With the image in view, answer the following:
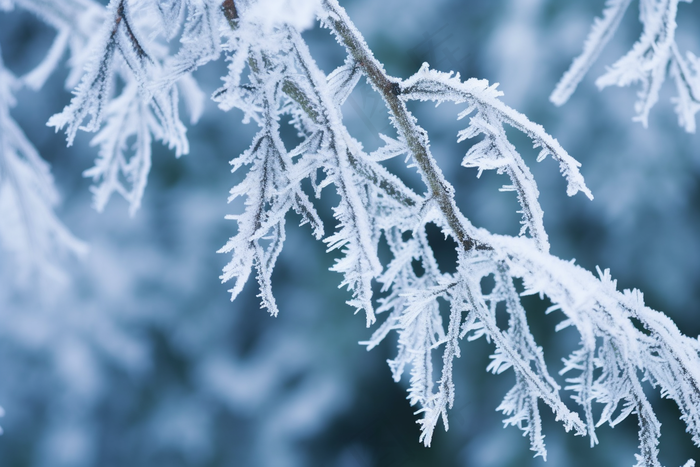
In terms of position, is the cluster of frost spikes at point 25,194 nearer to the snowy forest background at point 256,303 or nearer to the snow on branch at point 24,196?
the snow on branch at point 24,196

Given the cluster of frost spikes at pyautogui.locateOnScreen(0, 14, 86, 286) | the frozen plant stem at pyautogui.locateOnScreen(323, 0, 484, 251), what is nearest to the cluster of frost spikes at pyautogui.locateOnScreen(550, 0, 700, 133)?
the frozen plant stem at pyautogui.locateOnScreen(323, 0, 484, 251)

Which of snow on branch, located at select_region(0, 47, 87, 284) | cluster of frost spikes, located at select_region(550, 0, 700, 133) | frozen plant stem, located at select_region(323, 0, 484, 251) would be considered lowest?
frozen plant stem, located at select_region(323, 0, 484, 251)

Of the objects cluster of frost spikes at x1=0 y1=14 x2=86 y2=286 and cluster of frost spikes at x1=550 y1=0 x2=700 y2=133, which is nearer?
cluster of frost spikes at x1=550 y1=0 x2=700 y2=133

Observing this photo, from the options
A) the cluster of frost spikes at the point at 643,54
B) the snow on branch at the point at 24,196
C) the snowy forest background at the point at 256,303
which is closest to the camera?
the cluster of frost spikes at the point at 643,54

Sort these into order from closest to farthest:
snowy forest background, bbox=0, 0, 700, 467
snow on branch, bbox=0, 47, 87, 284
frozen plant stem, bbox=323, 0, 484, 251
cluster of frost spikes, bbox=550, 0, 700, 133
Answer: frozen plant stem, bbox=323, 0, 484, 251
cluster of frost spikes, bbox=550, 0, 700, 133
snow on branch, bbox=0, 47, 87, 284
snowy forest background, bbox=0, 0, 700, 467

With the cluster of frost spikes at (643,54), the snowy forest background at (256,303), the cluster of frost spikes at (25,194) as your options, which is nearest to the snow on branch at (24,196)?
the cluster of frost spikes at (25,194)

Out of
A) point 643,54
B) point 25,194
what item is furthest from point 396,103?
point 25,194

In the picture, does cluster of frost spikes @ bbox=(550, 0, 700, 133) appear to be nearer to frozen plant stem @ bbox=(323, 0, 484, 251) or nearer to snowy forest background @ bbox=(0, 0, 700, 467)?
frozen plant stem @ bbox=(323, 0, 484, 251)

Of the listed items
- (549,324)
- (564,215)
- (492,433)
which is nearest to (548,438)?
(492,433)
